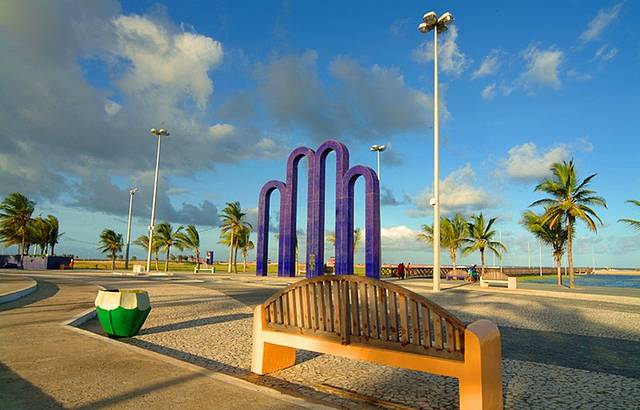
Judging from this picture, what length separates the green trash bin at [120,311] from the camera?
271 inches

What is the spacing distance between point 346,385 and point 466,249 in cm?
4297

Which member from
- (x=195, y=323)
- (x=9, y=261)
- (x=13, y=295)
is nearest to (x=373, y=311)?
(x=195, y=323)

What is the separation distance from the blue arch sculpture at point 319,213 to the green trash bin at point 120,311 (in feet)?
68.1

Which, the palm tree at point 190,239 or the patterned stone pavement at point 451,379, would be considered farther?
the palm tree at point 190,239

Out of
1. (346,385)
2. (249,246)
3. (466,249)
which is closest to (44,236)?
(249,246)

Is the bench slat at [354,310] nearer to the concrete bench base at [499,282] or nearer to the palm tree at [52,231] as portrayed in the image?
the concrete bench base at [499,282]

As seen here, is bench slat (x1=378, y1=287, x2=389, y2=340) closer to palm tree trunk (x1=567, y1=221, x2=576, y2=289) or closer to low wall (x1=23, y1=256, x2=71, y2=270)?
palm tree trunk (x1=567, y1=221, x2=576, y2=289)

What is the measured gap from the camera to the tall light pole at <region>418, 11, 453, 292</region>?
1758cm

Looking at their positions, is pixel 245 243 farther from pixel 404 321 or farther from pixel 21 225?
pixel 404 321

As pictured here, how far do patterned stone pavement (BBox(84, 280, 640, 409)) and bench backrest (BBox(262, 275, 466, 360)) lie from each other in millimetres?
594

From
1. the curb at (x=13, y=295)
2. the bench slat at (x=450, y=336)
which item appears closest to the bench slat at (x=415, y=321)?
the bench slat at (x=450, y=336)

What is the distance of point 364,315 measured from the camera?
4070 mm

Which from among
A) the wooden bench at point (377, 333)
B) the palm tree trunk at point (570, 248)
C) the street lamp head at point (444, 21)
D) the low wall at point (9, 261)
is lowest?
the low wall at point (9, 261)

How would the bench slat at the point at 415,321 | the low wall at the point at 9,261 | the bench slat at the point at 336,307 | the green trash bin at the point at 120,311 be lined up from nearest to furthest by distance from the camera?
1. the bench slat at the point at 415,321
2. the bench slat at the point at 336,307
3. the green trash bin at the point at 120,311
4. the low wall at the point at 9,261
